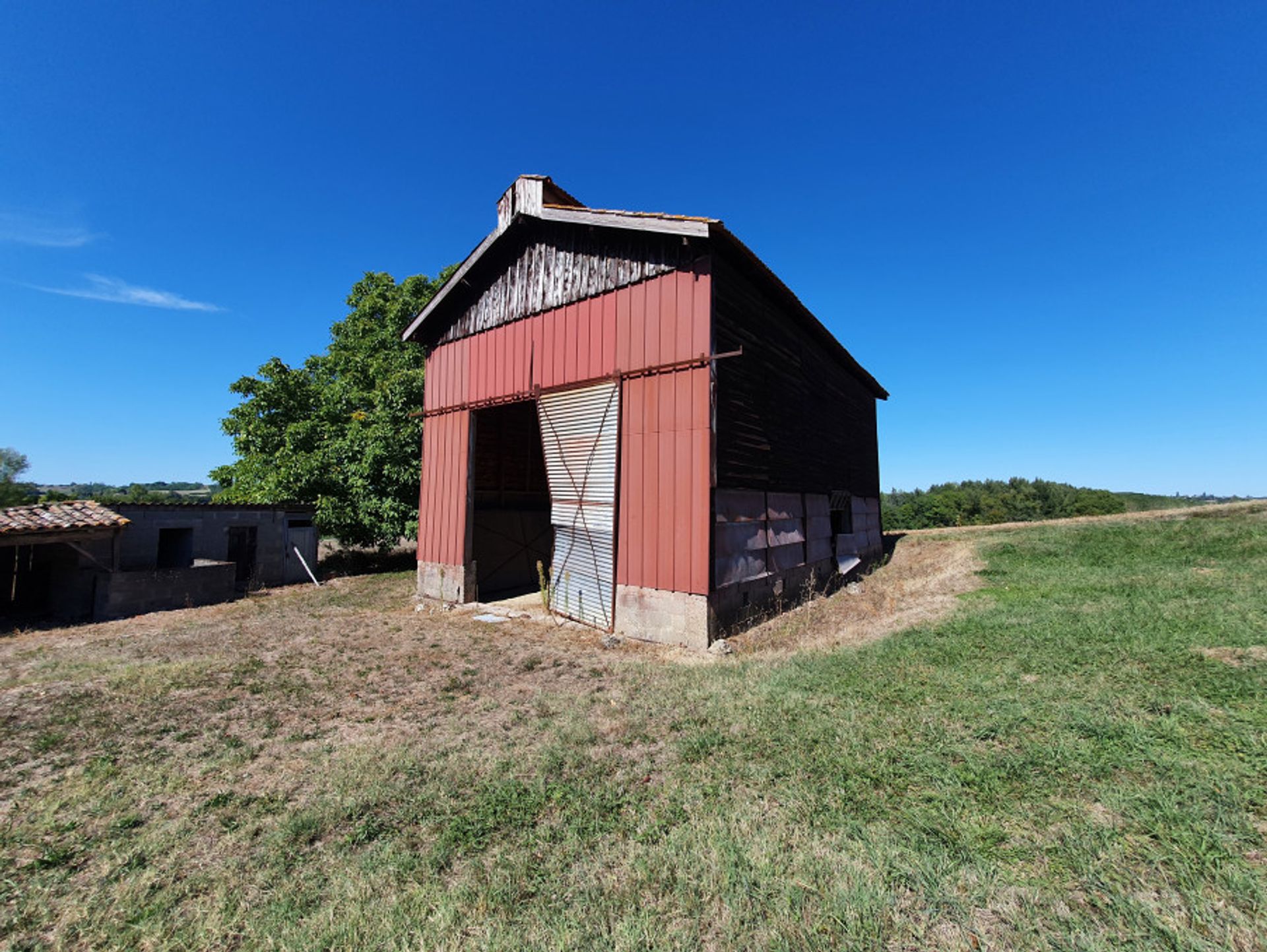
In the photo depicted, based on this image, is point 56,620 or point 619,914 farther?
point 56,620

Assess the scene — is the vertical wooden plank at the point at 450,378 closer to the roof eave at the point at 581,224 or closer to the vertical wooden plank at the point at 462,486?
the vertical wooden plank at the point at 462,486

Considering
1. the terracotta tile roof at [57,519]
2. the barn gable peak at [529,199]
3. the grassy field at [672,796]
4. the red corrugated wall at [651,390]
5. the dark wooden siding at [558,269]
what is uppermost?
the barn gable peak at [529,199]

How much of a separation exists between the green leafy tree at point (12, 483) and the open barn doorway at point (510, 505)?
42800 millimetres

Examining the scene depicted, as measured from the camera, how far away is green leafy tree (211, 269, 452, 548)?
834 inches

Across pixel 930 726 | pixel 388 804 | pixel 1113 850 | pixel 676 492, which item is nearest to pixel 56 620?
pixel 388 804

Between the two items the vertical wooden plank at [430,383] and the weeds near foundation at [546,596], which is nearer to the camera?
the weeds near foundation at [546,596]

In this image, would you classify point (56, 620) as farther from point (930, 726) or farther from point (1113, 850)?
point (1113, 850)

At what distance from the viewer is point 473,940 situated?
Answer: 10.00ft

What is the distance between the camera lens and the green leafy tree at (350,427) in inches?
834

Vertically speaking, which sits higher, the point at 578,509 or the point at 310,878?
the point at 578,509

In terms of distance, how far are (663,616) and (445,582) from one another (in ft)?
25.9

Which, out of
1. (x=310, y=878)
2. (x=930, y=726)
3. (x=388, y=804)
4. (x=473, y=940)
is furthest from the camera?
(x=930, y=726)

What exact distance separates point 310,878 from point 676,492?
7.89m

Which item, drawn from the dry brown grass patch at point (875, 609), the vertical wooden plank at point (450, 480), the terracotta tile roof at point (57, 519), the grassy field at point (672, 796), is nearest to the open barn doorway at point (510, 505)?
the vertical wooden plank at point (450, 480)
